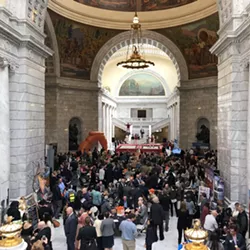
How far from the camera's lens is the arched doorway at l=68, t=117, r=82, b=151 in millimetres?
25984

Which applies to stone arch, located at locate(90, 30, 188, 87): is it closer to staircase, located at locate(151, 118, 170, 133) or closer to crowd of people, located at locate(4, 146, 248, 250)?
crowd of people, located at locate(4, 146, 248, 250)

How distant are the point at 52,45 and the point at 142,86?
26.7 metres

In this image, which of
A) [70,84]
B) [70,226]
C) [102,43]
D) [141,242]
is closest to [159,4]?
[102,43]

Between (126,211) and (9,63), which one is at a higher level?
(9,63)

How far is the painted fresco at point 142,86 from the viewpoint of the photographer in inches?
1909

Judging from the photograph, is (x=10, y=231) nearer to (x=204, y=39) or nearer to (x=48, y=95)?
(x=48, y=95)

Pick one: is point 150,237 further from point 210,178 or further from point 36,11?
point 36,11

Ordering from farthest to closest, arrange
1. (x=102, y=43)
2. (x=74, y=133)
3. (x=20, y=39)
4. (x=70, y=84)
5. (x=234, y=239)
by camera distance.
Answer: (x=102, y=43), (x=74, y=133), (x=70, y=84), (x=20, y=39), (x=234, y=239)

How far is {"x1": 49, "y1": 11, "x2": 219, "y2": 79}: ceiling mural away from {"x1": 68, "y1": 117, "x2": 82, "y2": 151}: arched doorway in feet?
12.6

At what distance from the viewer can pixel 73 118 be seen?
2662 cm

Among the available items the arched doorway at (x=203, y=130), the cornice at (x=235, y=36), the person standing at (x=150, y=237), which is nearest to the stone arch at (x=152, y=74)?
the arched doorway at (x=203, y=130)

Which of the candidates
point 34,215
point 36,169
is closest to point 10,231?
point 34,215

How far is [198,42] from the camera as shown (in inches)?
993

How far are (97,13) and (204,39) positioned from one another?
348 inches
